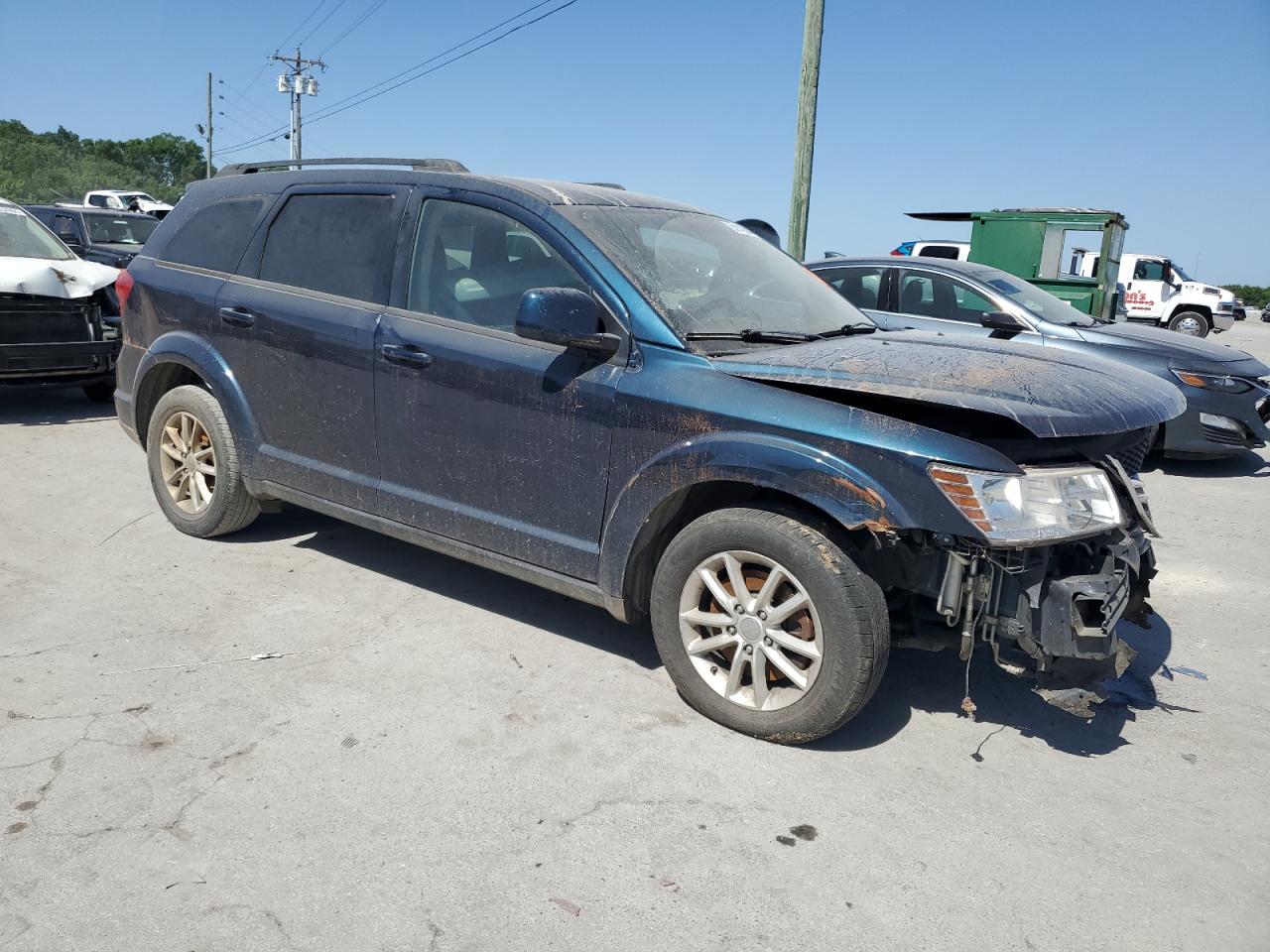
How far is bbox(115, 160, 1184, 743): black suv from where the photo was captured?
9.81 ft

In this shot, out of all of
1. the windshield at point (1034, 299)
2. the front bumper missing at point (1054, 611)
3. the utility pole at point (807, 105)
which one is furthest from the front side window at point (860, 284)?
the front bumper missing at point (1054, 611)

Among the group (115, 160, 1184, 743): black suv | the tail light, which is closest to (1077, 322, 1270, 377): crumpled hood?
(115, 160, 1184, 743): black suv

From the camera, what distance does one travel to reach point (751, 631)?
3268 millimetres

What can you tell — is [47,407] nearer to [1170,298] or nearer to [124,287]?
[124,287]

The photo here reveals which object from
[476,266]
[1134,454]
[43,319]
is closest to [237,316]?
[476,266]

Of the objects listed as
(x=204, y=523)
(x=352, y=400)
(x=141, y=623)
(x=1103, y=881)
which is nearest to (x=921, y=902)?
(x=1103, y=881)

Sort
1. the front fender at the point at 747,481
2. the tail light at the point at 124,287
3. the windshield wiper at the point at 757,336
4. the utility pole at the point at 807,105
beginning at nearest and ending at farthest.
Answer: the front fender at the point at 747,481 → the windshield wiper at the point at 757,336 → the tail light at the point at 124,287 → the utility pole at the point at 807,105

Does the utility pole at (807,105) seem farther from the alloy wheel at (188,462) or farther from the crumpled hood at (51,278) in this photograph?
the alloy wheel at (188,462)

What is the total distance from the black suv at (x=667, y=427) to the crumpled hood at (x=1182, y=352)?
4.59m

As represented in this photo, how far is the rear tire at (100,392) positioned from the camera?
8.85 metres

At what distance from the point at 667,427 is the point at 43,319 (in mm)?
6776

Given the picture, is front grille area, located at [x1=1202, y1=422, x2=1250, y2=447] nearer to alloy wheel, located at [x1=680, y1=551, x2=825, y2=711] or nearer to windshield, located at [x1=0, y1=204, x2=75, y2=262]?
alloy wheel, located at [x1=680, y1=551, x2=825, y2=711]

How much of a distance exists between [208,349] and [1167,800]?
14.8 ft

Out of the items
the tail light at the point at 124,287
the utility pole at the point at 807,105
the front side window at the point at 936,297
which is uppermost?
the utility pole at the point at 807,105
